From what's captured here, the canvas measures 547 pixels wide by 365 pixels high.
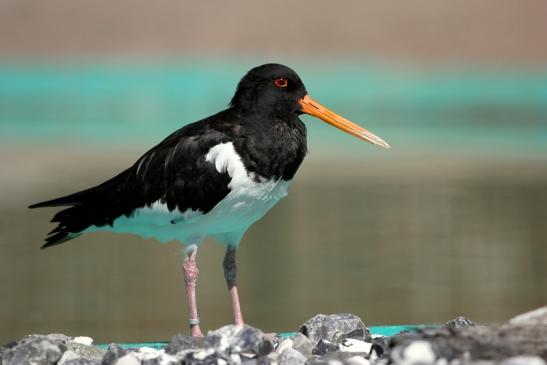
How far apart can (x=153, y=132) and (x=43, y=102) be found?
1109 centimetres

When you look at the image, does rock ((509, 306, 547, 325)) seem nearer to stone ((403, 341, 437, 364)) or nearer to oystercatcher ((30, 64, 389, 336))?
stone ((403, 341, 437, 364))

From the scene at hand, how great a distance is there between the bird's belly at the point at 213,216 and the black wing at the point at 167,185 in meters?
0.04

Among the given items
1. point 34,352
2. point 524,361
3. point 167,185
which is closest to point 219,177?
point 167,185

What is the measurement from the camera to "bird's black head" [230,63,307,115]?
683 cm

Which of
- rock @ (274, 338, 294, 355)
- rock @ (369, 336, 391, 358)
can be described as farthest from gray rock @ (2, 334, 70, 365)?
rock @ (369, 336, 391, 358)

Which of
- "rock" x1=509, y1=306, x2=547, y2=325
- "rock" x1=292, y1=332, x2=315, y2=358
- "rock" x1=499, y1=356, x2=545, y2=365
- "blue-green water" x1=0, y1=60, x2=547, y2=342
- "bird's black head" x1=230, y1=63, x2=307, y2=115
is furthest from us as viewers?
"blue-green water" x1=0, y1=60, x2=547, y2=342

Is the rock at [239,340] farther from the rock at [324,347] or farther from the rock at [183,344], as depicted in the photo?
the rock at [324,347]

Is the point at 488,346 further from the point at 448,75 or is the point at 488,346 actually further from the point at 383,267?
the point at 448,75

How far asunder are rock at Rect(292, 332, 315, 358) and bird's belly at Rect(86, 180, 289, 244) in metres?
0.86

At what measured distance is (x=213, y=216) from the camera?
6.65m

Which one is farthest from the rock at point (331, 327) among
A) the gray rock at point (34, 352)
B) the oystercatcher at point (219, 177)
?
the gray rock at point (34, 352)

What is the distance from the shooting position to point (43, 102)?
3669 cm

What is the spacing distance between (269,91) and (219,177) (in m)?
0.62

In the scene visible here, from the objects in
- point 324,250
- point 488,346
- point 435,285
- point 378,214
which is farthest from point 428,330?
point 378,214
